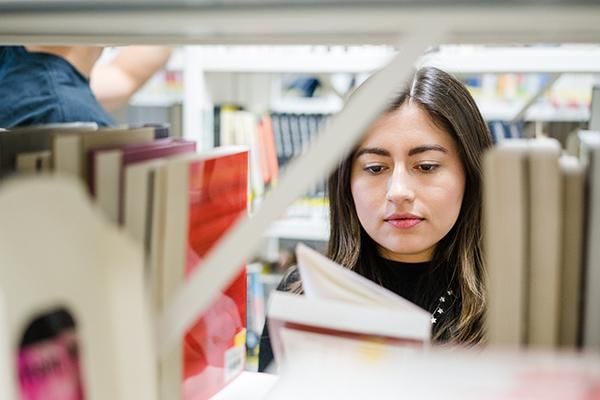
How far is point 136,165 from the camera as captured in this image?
1.91 feet

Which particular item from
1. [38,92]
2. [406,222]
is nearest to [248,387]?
[406,222]

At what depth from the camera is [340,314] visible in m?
0.59

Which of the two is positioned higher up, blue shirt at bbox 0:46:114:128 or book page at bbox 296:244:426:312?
blue shirt at bbox 0:46:114:128

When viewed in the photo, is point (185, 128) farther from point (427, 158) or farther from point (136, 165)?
point (136, 165)

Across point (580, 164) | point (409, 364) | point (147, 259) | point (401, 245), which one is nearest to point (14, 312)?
point (147, 259)

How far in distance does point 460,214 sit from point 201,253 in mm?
832

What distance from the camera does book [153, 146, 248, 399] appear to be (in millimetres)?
601

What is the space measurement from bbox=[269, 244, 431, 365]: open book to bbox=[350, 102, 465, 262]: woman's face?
0.71 m

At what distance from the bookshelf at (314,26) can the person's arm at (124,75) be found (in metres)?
1.52

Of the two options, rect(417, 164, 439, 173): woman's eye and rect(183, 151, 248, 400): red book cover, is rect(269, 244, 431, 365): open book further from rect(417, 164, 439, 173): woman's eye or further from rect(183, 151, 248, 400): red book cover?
rect(417, 164, 439, 173): woman's eye

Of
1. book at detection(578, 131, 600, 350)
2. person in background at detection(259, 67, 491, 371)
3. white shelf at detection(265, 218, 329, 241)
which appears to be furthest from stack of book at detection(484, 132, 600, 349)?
white shelf at detection(265, 218, 329, 241)

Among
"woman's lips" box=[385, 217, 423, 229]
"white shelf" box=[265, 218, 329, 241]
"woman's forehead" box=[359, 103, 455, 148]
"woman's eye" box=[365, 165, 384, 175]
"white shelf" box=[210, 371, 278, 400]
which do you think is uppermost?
"woman's forehead" box=[359, 103, 455, 148]

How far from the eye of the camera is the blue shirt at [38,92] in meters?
1.43

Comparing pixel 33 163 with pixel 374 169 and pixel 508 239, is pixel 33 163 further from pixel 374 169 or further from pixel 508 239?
pixel 374 169
